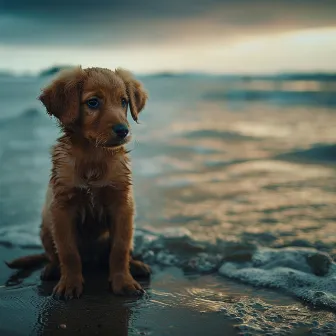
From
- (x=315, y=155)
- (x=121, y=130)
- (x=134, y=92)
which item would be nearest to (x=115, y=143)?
(x=121, y=130)

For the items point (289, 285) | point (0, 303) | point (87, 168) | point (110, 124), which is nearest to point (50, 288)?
point (0, 303)

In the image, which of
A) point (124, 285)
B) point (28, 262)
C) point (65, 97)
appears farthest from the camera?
point (28, 262)

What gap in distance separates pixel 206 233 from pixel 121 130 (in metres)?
2.48

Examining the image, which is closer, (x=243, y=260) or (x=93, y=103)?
(x=93, y=103)

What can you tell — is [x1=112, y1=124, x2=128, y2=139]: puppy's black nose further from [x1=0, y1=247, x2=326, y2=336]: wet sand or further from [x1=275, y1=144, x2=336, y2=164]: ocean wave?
[x1=275, y1=144, x2=336, y2=164]: ocean wave

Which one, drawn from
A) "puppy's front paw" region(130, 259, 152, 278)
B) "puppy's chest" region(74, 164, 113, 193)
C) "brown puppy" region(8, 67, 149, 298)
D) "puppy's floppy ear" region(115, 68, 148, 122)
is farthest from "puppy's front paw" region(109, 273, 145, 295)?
"puppy's floppy ear" region(115, 68, 148, 122)

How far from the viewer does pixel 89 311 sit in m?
3.49

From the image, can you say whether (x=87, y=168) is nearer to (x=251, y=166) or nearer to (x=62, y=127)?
(x=62, y=127)

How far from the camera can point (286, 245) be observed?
206 inches

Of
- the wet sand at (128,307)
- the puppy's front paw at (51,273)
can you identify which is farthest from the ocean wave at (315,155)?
the puppy's front paw at (51,273)

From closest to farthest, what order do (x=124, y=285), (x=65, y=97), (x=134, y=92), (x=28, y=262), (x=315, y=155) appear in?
(x=65, y=97) < (x=124, y=285) < (x=134, y=92) < (x=28, y=262) < (x=315, y=155)

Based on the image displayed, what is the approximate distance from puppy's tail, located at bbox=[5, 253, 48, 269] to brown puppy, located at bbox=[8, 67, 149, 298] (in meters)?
0.65

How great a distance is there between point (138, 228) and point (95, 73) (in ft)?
8.19

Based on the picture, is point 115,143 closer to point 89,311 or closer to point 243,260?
point 89,311
